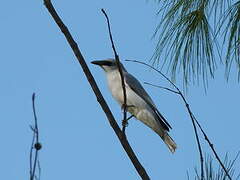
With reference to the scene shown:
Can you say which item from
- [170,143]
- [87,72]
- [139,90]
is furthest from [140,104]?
[87,72]

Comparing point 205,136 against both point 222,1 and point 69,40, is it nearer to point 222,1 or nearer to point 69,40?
point 69,40

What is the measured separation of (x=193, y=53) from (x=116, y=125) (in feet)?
2.55

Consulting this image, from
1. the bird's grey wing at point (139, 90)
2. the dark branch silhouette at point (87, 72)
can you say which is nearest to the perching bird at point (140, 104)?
the bird's grey wing at point (139, 90)

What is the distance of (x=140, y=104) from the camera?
4832 mm

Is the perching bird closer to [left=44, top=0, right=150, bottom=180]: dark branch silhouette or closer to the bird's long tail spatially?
the bird's long tail

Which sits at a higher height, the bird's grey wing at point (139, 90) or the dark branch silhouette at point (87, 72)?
the bird's grey wing at point (139, 90)

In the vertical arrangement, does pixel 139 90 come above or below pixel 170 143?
above

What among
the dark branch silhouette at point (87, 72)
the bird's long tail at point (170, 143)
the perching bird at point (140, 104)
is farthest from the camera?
the perching bird at point (140, 104)

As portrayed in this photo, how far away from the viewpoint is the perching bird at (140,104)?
15.3 ft

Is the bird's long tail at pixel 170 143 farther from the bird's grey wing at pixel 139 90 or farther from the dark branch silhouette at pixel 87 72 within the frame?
→ the dark branch silhouette at pixel 87 72

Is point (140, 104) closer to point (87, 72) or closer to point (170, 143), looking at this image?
point (170, 143)

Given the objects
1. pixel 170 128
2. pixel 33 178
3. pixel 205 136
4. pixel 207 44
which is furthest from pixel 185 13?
pixel 170 128

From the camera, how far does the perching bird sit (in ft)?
Answer: 15.3

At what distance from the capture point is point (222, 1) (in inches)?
104
